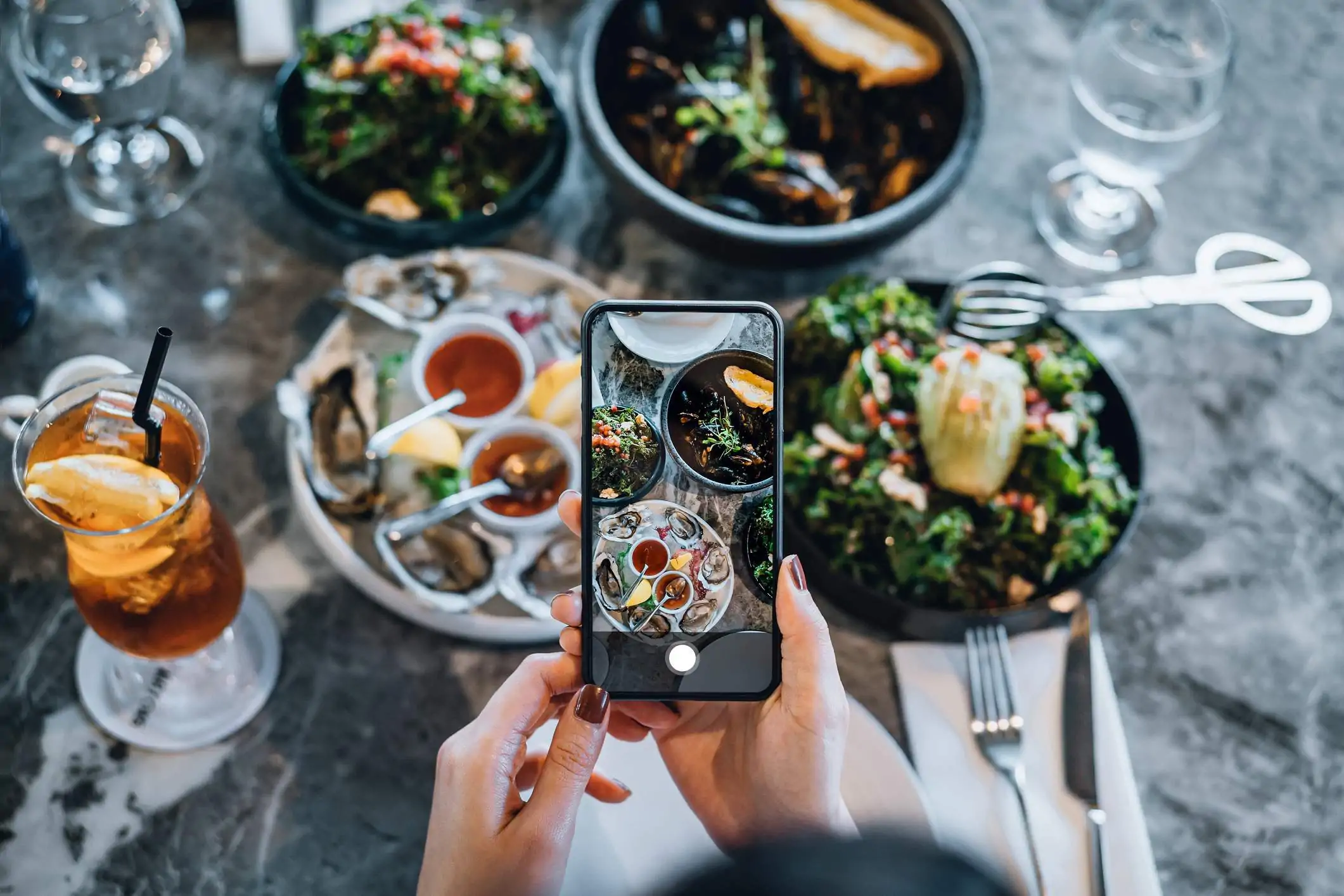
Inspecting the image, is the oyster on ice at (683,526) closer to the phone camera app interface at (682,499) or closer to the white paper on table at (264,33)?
the phone camera app interface at (682,499)

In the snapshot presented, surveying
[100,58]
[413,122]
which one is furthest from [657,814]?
[100,58]

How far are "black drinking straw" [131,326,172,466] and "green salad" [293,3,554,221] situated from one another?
0.56 m

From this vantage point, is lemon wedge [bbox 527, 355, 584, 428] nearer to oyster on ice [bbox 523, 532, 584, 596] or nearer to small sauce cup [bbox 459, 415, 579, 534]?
small sauce cup [bbox 459, 415, 579, 534]

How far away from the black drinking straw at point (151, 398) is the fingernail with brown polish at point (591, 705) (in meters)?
0.48

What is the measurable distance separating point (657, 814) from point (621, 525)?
1.20ft

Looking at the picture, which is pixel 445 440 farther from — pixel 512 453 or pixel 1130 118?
pixel 1130 118

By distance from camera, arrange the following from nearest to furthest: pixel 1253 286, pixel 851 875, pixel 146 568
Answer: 1. pixel 851 875
2. pixel 146 568
3. pixel 1253 286

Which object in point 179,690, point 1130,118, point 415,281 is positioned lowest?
point 179,690

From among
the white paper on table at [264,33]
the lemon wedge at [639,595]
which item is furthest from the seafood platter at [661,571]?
the white paper on table at [264,33]

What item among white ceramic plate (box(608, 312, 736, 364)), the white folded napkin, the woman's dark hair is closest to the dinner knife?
the white folded napkin

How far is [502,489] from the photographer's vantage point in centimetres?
134

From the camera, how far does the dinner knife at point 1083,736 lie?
1.24m

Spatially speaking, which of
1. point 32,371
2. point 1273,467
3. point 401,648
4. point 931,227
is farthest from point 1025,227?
point 32,371

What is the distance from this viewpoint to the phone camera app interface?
3.42ft
